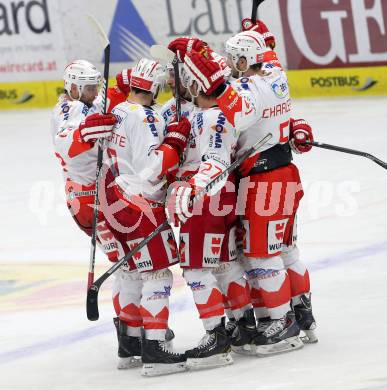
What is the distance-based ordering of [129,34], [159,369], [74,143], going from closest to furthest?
[159,369]
[74,143]
[129,34]

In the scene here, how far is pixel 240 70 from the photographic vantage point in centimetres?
653

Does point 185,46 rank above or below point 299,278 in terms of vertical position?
above

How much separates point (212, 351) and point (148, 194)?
0.91 metres

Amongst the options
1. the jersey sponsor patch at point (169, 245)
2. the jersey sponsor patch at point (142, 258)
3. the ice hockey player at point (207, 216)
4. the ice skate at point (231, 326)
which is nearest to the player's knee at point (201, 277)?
the ice hockey player at point (207, 216)

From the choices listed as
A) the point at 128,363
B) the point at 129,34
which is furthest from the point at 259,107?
the point at 129,34

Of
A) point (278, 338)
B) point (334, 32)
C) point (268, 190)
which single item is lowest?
Answer: point (278, 338)

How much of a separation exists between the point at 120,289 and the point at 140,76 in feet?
4.00

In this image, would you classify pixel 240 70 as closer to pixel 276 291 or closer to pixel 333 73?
pixel 276 291

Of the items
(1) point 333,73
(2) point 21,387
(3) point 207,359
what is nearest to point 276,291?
(3) point 207,359

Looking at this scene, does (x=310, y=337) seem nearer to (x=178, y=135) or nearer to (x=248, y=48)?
(x=178, y=135)

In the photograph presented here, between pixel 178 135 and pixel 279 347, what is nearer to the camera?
pixel 178 135

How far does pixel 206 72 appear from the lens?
616 cm

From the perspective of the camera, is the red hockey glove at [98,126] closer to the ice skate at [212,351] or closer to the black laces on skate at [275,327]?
the ice skate at [212,351]

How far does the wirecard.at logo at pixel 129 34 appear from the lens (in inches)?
618
